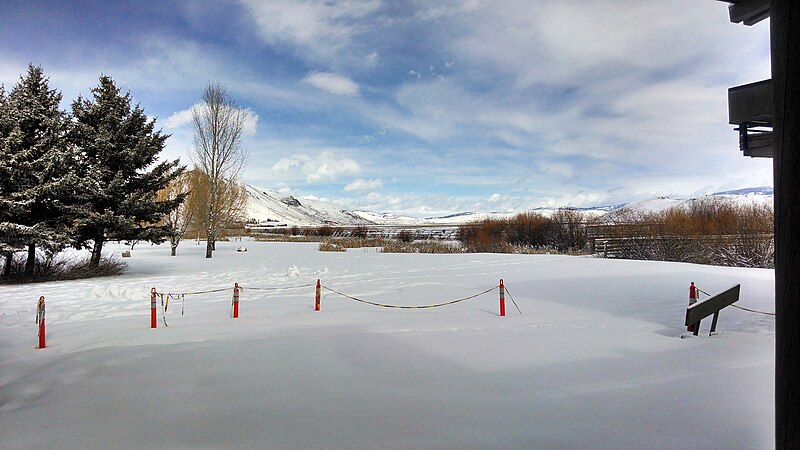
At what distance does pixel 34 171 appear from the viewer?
14102mm

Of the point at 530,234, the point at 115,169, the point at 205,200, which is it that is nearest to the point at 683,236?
the point at 530,234

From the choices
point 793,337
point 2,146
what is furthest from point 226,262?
point 793,337

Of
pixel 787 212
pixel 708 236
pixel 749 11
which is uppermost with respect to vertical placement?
pixel 749 11

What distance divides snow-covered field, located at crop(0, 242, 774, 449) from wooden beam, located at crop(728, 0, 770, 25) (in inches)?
157

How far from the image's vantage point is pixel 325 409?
4.67 m

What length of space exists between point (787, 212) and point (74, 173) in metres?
18.9

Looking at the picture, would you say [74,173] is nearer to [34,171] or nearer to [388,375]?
[34,171]

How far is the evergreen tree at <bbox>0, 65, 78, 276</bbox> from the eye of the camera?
13.5 metres

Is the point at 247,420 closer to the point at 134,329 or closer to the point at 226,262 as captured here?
the point at 134,329

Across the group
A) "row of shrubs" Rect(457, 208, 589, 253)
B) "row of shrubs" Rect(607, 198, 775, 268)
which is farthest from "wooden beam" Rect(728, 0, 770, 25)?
"row of shrubs" Rect(457, 208, 589, 253)

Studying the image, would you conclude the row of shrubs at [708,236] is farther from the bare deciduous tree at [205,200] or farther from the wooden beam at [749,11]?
the bare deciduous tree at [205,200]

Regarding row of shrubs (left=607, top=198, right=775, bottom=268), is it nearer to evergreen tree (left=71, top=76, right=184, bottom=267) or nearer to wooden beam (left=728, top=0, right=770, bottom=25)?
wooden beam (left=728, top=0, right=770, bottom=25)

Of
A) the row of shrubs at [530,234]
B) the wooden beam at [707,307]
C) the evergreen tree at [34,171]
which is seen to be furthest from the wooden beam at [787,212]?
the row of shrubs at [530,234]

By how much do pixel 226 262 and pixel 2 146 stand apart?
1118 centimetres
